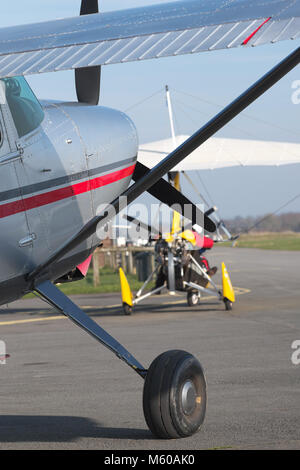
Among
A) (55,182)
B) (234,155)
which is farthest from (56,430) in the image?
(234,155)

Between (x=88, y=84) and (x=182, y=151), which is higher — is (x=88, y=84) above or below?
above

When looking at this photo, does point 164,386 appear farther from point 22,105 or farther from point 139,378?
point 139,378

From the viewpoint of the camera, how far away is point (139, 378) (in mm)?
9969

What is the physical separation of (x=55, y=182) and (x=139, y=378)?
4.07 meters

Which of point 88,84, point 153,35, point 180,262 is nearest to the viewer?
point 153,35

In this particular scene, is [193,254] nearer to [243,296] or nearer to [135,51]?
[243,296]

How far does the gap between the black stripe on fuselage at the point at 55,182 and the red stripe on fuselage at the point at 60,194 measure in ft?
0.15

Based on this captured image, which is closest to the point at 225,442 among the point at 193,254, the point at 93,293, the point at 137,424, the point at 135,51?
the point at 137,424

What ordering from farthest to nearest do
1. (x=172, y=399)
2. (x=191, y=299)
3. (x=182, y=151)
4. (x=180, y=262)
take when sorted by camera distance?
(x=191, y=299), (x=180, y=262), (x=172, y=399), (x=182, y=151)

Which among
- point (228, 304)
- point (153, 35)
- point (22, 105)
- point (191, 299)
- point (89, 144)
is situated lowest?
point (191, 299)

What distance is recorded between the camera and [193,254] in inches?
786

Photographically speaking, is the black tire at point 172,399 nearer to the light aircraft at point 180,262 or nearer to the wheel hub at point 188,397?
the wheel hub at point 188,397

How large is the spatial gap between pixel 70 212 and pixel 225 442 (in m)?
2.15
